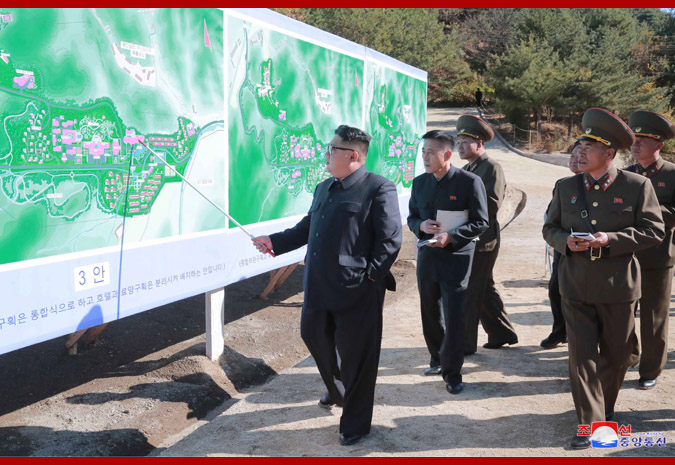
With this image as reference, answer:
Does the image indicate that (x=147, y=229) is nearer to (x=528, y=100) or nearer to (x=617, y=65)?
(x=528, y=100)

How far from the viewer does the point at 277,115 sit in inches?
225

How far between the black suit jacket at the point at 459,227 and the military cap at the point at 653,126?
1.22 meters

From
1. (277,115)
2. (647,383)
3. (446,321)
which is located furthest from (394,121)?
(647,383)

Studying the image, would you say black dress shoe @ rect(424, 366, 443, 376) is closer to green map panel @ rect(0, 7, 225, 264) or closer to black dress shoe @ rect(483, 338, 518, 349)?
black dress shoe @ rect(483, 338, 518, 349)

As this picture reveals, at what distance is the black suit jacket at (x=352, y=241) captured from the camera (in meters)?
3.60

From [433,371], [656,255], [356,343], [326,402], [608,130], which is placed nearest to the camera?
[608,130]

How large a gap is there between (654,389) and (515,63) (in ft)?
103

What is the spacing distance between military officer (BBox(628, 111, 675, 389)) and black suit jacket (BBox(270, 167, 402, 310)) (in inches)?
81.3

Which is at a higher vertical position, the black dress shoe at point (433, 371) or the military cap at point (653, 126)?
the military cap at point (653, 126)

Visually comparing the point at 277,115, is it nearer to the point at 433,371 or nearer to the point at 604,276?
the point at 433,371

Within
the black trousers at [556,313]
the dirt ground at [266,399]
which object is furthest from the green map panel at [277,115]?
the black trousers at [556,313]

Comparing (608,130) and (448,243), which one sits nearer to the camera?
(608,130)

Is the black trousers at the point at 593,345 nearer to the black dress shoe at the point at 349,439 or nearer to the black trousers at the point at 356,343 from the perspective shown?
the black trousers at the point at 356,343

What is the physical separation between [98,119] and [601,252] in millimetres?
3046
